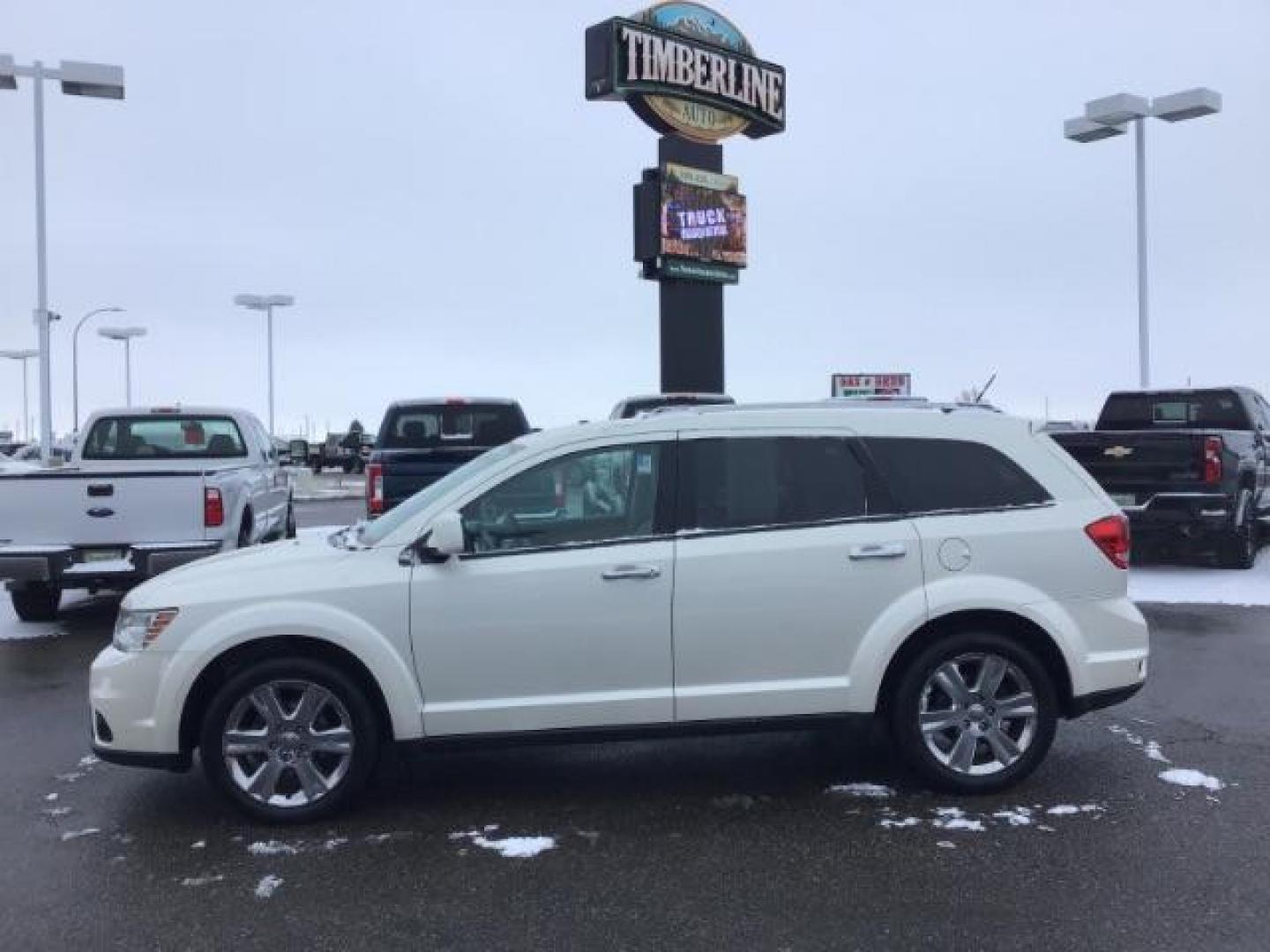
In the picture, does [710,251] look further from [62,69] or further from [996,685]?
[996,685]

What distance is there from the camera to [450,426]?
1336 cm

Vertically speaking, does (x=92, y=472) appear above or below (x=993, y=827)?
above

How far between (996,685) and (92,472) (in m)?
7.61

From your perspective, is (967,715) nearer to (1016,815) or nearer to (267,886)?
(1016,815)

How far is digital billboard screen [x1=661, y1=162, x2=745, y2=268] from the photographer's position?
2541 cm

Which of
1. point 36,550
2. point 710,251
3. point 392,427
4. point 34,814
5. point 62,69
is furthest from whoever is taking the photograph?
point 710,251

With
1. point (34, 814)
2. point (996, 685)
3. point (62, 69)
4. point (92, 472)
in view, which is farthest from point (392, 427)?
point (62, 69)

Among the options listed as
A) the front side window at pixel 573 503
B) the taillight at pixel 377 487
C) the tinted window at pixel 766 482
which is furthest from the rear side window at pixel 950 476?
the taillight at pixel 377 487

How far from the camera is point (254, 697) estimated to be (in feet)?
17.2

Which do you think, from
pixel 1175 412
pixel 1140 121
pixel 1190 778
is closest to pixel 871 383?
pixel 1140 121

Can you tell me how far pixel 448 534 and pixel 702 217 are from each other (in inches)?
850

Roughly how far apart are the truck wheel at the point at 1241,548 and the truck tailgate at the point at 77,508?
11.2 metres

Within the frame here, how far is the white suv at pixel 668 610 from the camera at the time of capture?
5227mm

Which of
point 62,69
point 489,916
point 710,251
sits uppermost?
point 62,69
